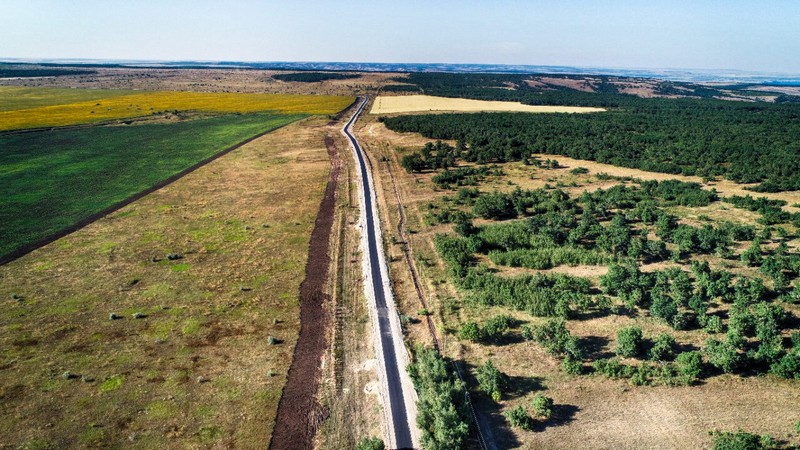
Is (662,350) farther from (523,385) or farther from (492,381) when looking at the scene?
(492,381)

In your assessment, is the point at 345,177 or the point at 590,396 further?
the point at 345,177

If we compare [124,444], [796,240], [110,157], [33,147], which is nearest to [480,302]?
[124,444]

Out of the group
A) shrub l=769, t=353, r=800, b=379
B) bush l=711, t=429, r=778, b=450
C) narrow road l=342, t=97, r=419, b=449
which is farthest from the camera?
shrub l=769, t=353, r=800, b=379

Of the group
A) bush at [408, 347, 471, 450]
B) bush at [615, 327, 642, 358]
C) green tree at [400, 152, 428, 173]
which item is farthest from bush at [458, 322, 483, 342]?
green tree at [400, 152, 428, 173]

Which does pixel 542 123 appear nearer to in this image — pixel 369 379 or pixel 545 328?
pixel 545 328

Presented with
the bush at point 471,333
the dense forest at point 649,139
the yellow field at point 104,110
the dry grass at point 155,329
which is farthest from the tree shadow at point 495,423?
the yellow field at point 104,110

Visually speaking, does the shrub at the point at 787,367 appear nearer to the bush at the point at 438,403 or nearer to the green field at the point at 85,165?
the bush at the point at 438,403

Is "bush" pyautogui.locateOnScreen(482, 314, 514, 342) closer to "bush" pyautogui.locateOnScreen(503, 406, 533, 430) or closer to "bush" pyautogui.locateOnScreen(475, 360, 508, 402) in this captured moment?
"bush" pyautogui.locateOnScreen(475, 360, 508, 402)
